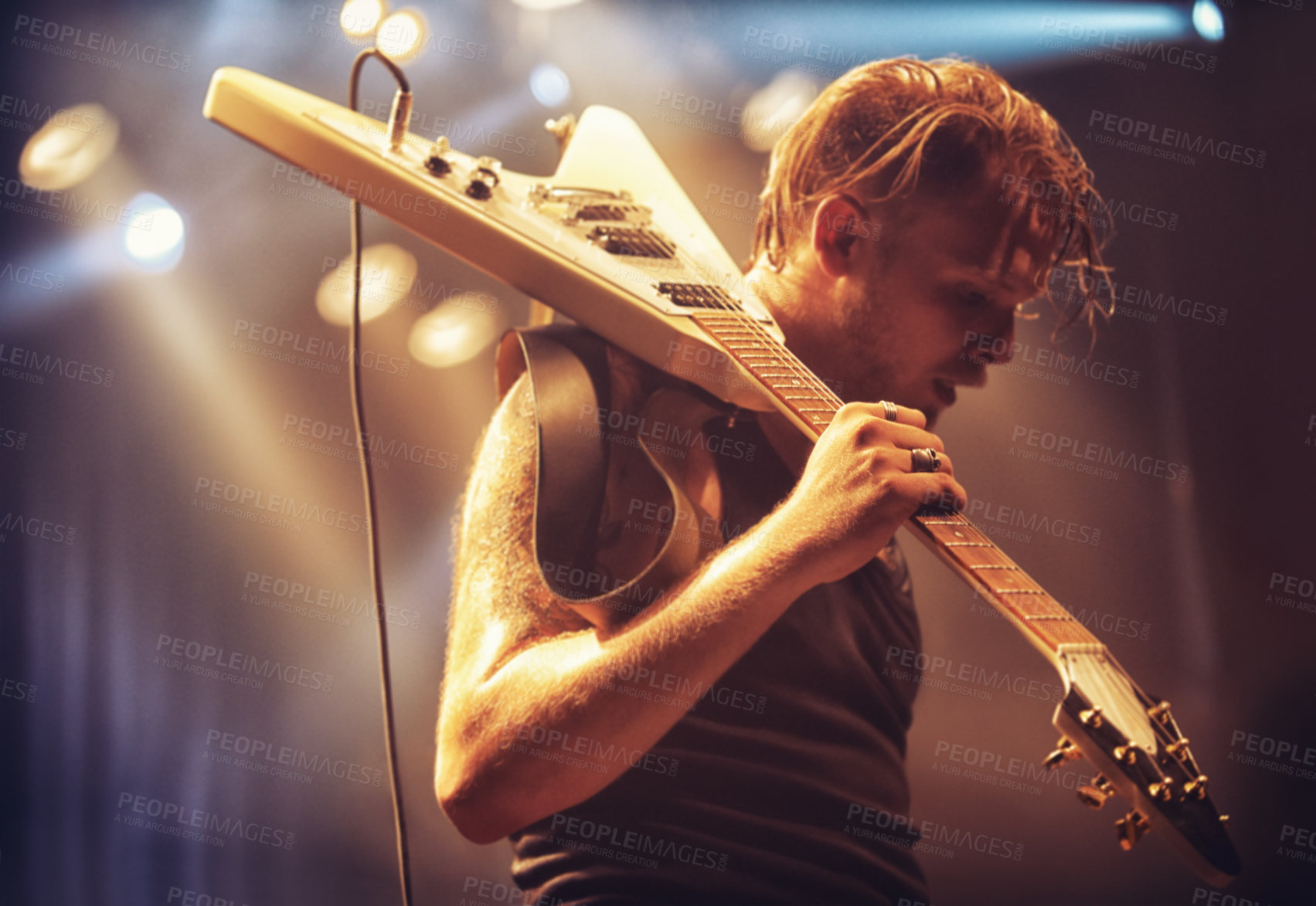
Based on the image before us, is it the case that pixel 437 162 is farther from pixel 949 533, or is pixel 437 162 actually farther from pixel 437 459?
pixel 437 459

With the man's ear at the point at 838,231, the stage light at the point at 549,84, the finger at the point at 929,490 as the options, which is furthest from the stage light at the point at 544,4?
the finger at the point at 929,490

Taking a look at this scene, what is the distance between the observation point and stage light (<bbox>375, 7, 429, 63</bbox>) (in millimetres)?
2246

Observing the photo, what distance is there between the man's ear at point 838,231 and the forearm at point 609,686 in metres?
0.76

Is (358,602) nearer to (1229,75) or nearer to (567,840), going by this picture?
(567,840)

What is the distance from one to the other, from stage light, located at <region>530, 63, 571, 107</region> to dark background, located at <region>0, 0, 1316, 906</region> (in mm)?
27

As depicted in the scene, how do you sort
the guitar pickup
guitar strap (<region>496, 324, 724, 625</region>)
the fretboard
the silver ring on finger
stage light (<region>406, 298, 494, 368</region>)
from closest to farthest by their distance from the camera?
the fretboard, the silver ring on finger, guitar strap (<region>496, 324, 724, 625</region>), the guitar pickup, stage light (<region>406, 298, 494, 368</region>)

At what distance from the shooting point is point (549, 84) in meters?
2.33

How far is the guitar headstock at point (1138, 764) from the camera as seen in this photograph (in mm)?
779

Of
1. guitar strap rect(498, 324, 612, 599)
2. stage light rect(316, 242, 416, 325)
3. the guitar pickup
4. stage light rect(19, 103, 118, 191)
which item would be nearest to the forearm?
guitar strap rect(498, 324, 612, 599)

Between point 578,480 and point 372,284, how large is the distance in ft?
4.70

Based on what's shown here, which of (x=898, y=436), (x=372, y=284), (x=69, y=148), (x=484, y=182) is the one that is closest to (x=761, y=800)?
(x=898, y=436)

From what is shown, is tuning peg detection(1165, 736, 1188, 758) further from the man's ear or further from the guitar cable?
the guitar cable

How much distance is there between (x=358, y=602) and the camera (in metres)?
2.16

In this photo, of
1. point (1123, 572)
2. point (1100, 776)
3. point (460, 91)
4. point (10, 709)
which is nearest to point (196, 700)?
point (10, 709)
